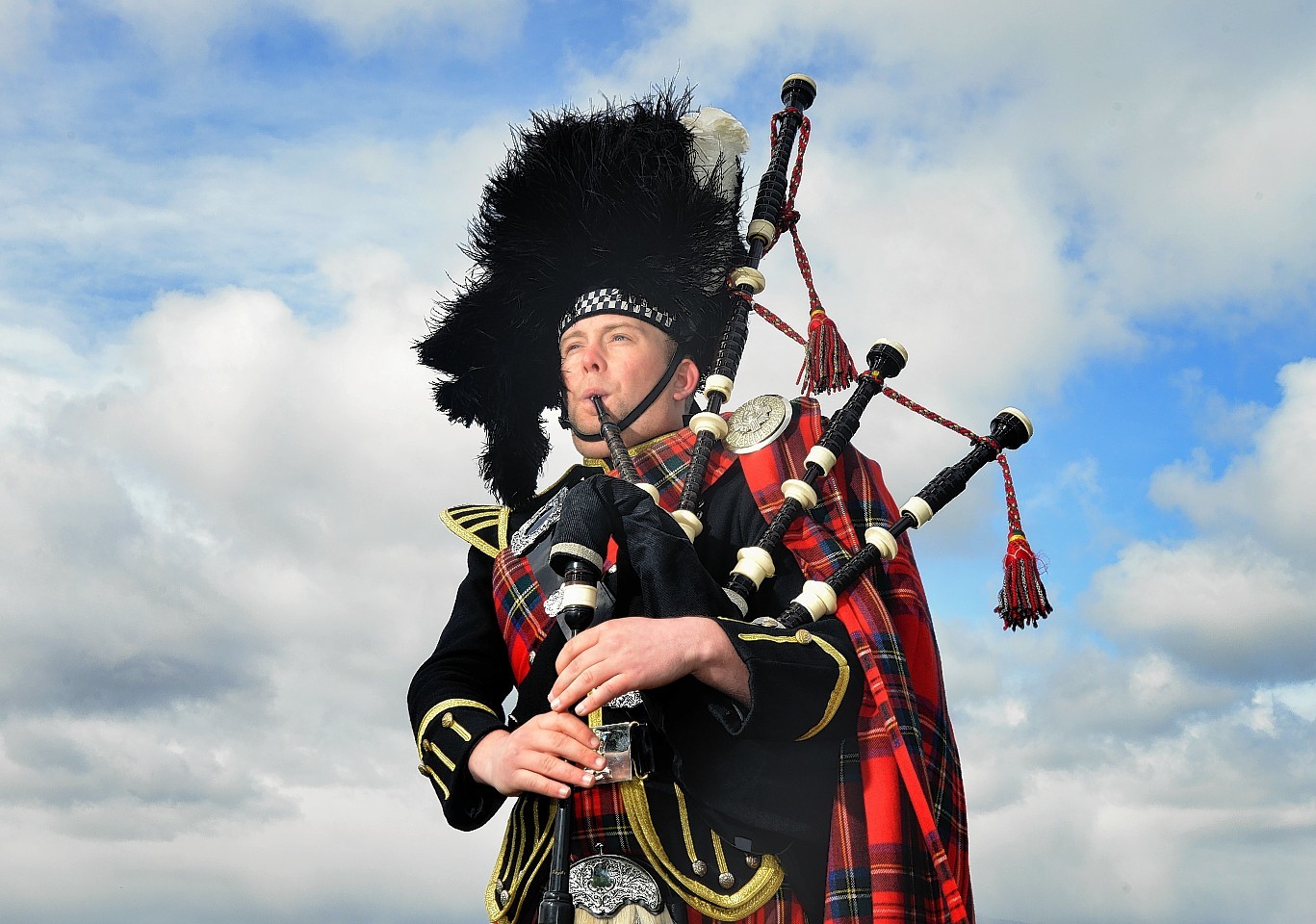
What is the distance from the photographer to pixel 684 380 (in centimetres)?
448

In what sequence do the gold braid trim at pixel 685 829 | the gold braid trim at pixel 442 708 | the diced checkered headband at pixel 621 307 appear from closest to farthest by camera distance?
the gold braid trim at pixel 685 829 → the gold braid trim at pixel 442 708 → the diced checkered headband at pixel 621 307

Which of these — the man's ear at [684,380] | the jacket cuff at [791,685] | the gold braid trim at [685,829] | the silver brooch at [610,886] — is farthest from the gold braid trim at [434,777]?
the man's ear at [684,380]

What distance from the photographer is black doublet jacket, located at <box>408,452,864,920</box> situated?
3.34 m

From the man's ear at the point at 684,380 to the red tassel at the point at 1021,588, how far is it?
120cm

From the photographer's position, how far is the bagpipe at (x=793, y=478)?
3.47 meters

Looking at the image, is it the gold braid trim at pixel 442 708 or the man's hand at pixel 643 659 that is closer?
the man's hand at pixel 643 659

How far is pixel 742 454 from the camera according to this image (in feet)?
13.1

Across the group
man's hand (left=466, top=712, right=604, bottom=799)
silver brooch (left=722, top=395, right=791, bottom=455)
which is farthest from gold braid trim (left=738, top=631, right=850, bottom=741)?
silver brooch (left=722, top=395, right=791, bottom=455)

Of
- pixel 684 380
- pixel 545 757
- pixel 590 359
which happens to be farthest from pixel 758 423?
pixel 545 757

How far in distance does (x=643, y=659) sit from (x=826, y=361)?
5.19ft

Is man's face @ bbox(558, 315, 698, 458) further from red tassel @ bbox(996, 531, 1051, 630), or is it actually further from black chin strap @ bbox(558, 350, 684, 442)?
red tassel @ bbox(996, 531, 1051, 630)

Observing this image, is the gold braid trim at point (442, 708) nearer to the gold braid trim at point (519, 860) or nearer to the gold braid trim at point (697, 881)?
the gold braid trim at point (519, 860)

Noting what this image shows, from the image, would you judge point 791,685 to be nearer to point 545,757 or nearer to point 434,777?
point 545,757

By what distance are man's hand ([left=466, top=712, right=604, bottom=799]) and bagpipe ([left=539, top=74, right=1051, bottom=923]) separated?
0.27 feet
